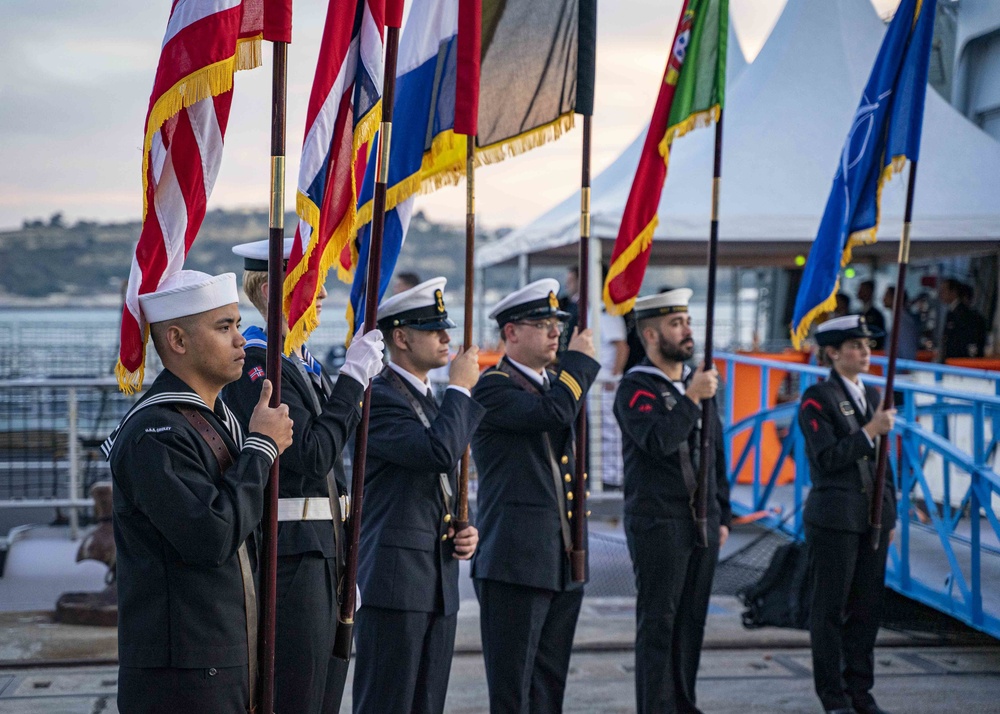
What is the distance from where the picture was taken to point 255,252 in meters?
3.47

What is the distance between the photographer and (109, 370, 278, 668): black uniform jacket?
2.46 metres

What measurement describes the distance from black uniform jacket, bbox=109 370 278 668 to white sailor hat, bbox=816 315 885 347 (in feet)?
11.2

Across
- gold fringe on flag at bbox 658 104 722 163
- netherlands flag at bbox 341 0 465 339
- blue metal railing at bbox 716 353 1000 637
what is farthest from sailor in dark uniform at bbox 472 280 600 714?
blue metal railing at bbox 716 353 1000 637

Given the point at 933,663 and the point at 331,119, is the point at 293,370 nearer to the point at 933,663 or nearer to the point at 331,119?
the point at 331,119

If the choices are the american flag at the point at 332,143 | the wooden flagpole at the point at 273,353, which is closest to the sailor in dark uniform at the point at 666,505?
the american flag at the point at 332,143

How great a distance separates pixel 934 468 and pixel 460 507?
5.70m

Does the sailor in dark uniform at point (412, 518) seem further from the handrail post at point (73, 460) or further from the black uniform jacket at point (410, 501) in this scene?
the handrail post at point (73, 460)

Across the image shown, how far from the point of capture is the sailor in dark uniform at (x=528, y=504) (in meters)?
4.08

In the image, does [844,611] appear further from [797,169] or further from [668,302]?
[797,169]

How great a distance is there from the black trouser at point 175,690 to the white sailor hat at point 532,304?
2.08 m

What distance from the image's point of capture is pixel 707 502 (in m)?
4.65

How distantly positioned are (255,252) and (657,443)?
1.94 meters

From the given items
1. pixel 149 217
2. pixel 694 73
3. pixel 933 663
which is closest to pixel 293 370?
pixel 149 217

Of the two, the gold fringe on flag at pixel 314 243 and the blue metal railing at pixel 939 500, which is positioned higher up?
the gold fringe on flag at pixel 314 243
